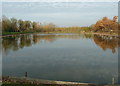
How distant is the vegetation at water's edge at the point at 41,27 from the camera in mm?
30078

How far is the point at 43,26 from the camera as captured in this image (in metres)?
54.6

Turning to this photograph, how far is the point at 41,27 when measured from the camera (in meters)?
52.3

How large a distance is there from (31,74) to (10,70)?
3.23ft

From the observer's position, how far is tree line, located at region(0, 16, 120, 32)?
3025cm

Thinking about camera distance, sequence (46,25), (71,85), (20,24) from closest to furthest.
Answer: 1. (71,85)
2. (20,24)
3. (46,25)

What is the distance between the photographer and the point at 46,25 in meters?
55.2

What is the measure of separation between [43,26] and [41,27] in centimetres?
240

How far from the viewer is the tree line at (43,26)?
30.3 m

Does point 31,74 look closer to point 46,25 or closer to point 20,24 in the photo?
point 20,24

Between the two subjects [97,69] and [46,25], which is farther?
[46,25]

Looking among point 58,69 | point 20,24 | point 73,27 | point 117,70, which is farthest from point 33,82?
point 73,27

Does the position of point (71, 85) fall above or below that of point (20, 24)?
below

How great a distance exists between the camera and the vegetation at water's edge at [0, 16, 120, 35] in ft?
98.7

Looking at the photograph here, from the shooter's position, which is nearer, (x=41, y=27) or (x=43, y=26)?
(x=41, y=27)
